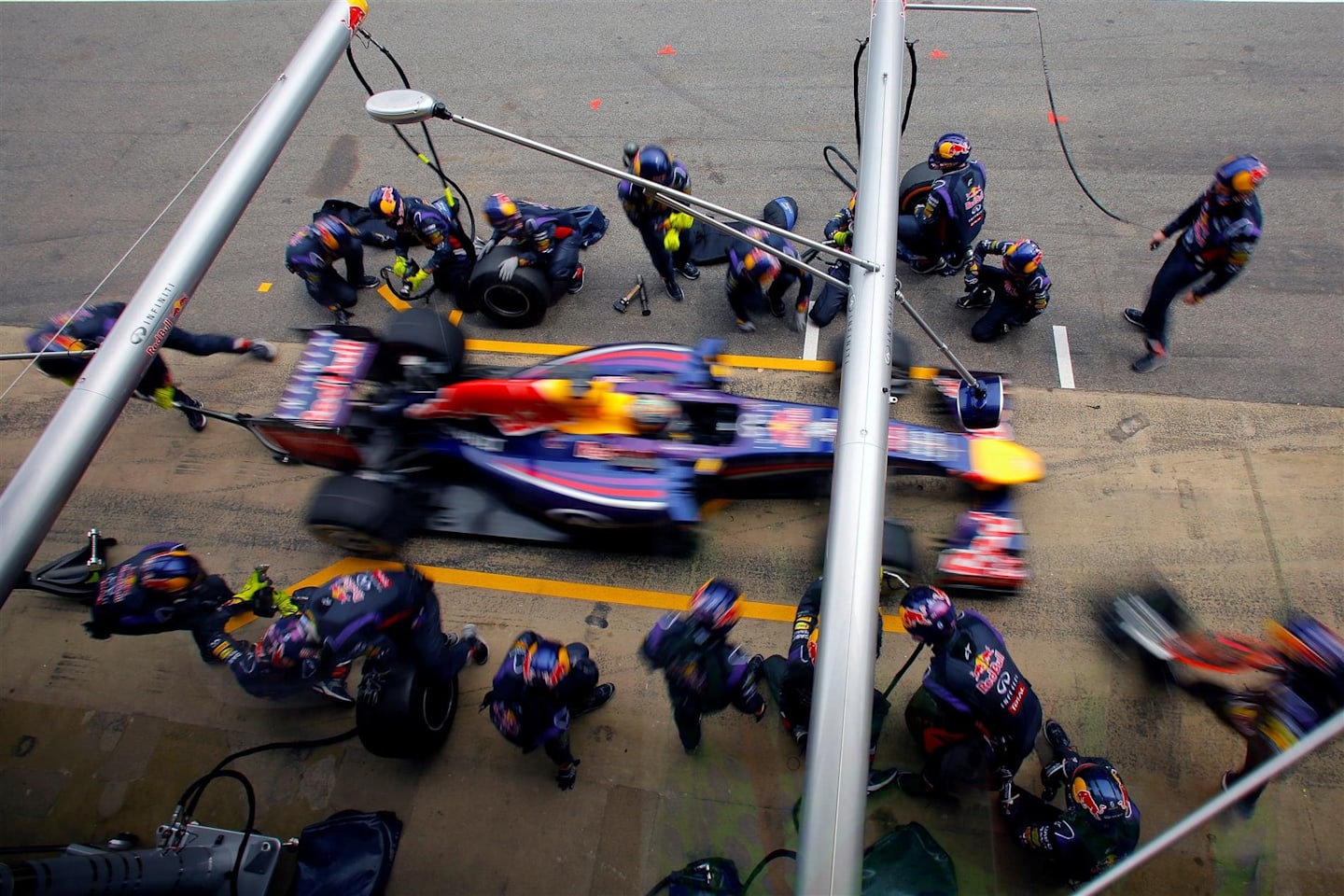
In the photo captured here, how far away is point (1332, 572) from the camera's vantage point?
549 centimetres

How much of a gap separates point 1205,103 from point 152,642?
11.1 meters

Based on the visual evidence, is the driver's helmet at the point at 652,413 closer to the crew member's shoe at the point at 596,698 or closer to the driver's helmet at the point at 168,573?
the crew member's shoe at the point at 596,698

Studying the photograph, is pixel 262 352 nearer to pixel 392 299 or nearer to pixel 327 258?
pixel 327 258

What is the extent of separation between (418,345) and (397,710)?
2.62 meters

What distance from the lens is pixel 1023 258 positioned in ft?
20.5

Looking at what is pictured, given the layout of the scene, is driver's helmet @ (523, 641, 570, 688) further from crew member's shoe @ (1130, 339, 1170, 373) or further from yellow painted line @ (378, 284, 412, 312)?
crew member's shoe @ (1130, 339, 1170, 373)

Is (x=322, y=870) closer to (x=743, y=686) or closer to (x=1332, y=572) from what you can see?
(x=743, y=686)

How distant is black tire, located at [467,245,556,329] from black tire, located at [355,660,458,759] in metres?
3.47

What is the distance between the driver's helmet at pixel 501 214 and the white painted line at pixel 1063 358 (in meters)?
4.68

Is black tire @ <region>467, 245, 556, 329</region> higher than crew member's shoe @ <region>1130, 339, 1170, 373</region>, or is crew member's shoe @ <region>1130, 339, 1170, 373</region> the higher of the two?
crew member's shoe @ <region>1130, 339, 1170, 373</region>

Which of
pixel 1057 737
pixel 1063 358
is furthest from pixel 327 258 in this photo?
pixel 1057 737

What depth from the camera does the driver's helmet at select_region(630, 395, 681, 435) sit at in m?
5.26

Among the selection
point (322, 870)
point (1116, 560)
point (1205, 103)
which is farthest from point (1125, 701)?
point (1205, 103)

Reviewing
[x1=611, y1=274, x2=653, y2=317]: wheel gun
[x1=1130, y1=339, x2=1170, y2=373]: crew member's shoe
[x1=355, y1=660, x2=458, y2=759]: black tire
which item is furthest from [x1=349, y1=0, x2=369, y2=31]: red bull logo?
[x1=1130, y1=339, x2=1170, y2=373]: crew member's shoe
